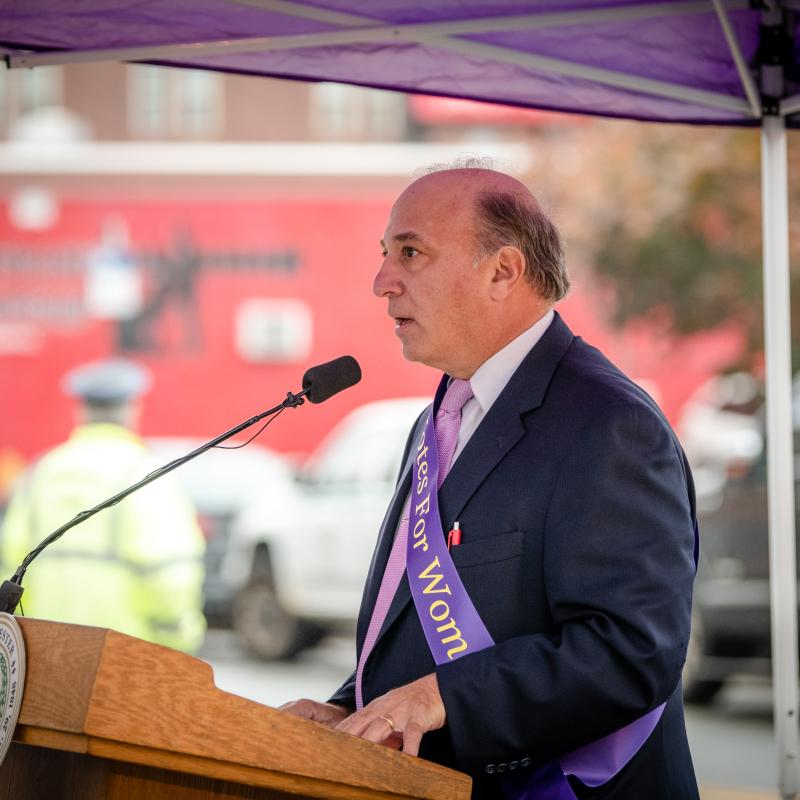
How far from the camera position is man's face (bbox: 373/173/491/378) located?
274cm

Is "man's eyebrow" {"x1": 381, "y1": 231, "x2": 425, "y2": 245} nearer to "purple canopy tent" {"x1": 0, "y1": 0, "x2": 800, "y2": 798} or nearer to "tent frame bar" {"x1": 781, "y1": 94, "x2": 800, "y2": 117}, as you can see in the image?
"purple canopy tent" {"x1": 0, "y1": 0, "x2": 800, "y2": 798}

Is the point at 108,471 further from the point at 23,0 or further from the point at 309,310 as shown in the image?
the point at 309,310

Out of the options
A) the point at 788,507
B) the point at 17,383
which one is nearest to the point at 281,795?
the point at 788,507

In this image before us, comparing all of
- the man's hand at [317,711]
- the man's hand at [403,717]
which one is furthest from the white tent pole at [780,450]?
the man's hand at [403,717]

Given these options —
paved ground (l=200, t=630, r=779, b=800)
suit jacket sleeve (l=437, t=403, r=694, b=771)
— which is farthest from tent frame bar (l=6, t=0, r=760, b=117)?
paved ground (l=200, t=630, r=779, b=800)

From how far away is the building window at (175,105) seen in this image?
26078mm

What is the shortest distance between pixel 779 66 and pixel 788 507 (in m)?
1.19

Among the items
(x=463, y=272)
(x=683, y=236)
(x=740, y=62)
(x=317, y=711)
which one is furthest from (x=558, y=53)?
(x=683, y=236)

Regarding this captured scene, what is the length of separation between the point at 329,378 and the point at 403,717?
2.47 feet

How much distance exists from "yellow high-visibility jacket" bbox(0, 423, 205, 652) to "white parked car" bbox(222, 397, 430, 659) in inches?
229

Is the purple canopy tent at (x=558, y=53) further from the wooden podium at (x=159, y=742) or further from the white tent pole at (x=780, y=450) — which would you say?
the wooden podium at (x=159, y=742)

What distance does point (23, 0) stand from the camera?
3.31 m

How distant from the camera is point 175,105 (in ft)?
86.4

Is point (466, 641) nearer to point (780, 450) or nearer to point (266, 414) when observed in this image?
point (266, 414)
